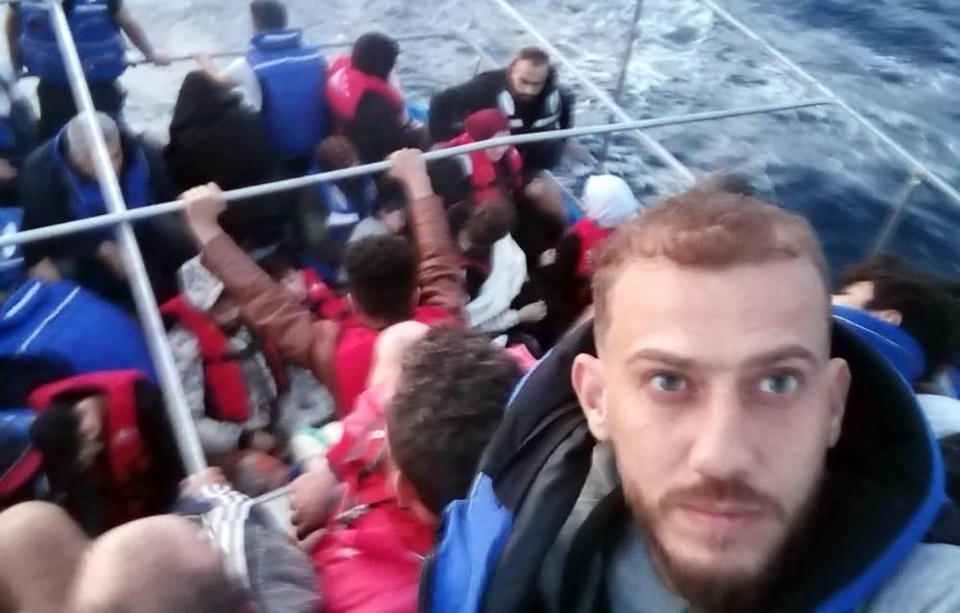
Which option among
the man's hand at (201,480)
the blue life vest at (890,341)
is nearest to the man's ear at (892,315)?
the blue life vest at (890,341)

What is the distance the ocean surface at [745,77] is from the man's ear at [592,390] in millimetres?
3770

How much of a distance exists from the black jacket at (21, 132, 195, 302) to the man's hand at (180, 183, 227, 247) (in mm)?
571

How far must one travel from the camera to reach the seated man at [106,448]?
1637 mm

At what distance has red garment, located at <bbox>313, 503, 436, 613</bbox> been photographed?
4.21 ft

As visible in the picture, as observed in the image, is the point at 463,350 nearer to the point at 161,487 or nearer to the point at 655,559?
the point at 655,559

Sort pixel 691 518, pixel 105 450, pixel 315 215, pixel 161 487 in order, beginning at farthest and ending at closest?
1. pixel 315 215
2. pixel 161 487
3. pixel 105 450
4. pixel 691 518

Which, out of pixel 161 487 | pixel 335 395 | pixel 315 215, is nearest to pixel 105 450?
pixel 161 487

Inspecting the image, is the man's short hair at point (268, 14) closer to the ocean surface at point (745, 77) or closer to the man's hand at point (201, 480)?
the ocean surface at point (745, 77)

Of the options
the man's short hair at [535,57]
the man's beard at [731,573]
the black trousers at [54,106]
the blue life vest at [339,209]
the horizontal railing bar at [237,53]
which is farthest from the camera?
the horizontal railing bar at [237,53]

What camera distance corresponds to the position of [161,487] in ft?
5.81

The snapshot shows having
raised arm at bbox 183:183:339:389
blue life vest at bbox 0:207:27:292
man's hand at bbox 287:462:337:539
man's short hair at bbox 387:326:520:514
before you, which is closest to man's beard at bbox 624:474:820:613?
man's short hair at bbox 387:326:520:514

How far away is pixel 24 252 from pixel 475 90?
2003 millimetres

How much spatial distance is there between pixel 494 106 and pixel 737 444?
3120 millimetres

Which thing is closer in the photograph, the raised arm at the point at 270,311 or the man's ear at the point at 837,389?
the man's ear at the point at 837,389
